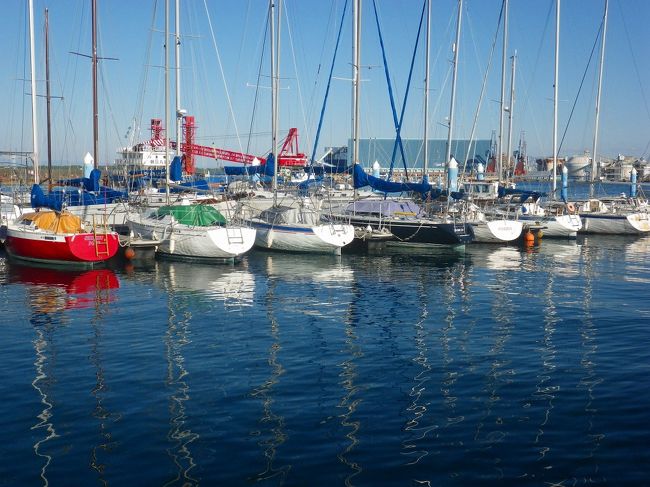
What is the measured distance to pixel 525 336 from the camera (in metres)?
17.5

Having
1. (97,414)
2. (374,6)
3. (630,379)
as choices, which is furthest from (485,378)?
(374,6)

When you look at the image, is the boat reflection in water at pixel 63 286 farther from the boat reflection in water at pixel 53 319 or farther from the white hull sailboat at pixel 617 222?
the white hull sailboat at pixel 617 222

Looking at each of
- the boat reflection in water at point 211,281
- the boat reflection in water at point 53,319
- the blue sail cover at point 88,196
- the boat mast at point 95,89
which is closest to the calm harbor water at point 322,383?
the boat reflection in water at point 53,319

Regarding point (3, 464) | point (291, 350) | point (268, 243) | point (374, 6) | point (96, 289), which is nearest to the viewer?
point (3, 464)

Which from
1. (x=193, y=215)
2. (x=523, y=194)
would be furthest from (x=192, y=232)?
(x=523, y=194)

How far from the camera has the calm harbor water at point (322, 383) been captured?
393 inches

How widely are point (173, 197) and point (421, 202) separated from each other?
44.9 ft

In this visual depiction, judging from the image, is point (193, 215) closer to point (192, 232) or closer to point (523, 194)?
point (192, 232)

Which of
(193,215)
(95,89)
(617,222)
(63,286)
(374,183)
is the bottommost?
(63,286)

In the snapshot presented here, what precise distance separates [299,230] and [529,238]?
13.7 meters

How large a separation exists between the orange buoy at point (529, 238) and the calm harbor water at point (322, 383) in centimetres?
1359

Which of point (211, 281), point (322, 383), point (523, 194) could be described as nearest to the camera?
point (322, 383)

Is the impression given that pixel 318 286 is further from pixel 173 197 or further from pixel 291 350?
pixel 173 197

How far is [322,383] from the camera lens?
13648 mm
